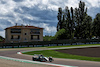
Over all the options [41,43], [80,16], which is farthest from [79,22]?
[41,43]

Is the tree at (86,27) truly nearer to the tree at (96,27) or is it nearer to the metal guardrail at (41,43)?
the metal guardrail at (41,43)

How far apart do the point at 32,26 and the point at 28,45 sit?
1311 inches

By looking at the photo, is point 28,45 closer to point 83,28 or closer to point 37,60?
point 83,28

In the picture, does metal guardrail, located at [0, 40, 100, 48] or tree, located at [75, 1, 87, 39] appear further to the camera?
tree, located at [75, 1, 87, 39]

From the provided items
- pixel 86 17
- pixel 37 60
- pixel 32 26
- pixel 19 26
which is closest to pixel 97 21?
pixel 86 17

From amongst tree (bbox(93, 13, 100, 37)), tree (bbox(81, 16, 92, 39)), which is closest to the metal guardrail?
tree (bbox(81, 16, 92, 39))

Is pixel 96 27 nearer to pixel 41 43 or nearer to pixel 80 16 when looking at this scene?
pixel 80 16

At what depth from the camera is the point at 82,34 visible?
269 feet

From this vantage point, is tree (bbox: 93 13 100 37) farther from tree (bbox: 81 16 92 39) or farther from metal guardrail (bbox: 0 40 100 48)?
metal guardrail (bbox: 0 40 100 48)

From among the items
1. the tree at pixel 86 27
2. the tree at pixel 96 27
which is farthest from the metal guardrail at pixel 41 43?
the tree at pixel 96 27

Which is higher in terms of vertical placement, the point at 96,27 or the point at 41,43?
the point at 96,27

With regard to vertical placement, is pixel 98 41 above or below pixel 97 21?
below

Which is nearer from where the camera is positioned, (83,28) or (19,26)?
(83,28)

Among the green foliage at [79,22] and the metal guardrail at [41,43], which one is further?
the green foliage at [79,22]
